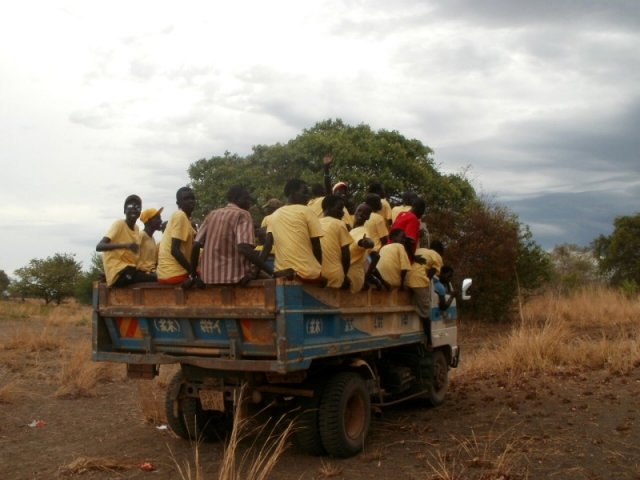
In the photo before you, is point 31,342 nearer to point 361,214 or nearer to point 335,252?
point 361,214

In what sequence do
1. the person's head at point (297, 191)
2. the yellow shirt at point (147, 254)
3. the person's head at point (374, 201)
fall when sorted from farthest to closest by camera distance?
the person's head at point (374, 201), the yellow shirt at point (147, 254), the person's head at point (297, 191)

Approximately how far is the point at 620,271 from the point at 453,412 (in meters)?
22.0

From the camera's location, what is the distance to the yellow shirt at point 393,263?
7.45 m

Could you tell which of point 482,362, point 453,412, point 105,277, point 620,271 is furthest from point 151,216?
point 620,271

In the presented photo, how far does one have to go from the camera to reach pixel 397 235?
787 cm

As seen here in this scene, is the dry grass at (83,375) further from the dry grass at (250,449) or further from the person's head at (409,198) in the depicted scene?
the person's head at (409,198)

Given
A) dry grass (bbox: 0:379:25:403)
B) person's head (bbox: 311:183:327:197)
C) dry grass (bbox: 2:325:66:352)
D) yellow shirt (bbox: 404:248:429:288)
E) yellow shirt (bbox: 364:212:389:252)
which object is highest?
person's head (bbox: 311:183:327:197)

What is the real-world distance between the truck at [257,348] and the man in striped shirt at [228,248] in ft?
0.39

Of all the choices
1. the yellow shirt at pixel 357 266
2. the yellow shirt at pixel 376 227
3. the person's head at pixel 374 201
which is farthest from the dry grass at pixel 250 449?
the person's head at pixel 374 201

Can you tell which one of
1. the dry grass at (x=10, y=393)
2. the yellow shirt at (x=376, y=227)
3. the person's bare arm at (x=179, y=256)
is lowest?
the dry grass at (x=10, y=393)

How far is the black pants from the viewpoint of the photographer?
661cm

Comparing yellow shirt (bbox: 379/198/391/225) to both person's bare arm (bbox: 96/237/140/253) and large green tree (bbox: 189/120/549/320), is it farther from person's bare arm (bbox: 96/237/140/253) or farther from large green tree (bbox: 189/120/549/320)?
large green tree (bbox: 189/120/549/320)

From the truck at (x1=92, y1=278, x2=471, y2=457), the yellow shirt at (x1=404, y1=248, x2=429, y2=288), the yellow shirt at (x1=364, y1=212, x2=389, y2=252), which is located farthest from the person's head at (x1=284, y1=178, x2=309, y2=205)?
the yellow shirt at (x1=364, y1=212, x2=389, y2=252)

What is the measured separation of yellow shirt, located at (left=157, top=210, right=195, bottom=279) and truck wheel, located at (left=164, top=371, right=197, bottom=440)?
955mm
